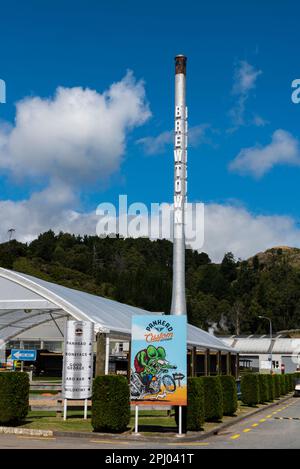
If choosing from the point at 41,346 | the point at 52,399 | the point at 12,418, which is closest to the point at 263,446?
the point at 12,418

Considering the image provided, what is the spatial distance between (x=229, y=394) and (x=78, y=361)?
19.7 ft

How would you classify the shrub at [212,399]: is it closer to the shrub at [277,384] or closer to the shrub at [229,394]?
the shrub at [229,394]

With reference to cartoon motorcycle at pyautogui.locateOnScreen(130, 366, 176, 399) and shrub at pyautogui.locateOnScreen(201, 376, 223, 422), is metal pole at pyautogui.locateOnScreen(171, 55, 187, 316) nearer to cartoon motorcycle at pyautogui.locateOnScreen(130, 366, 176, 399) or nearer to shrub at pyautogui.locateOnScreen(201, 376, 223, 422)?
shrub at pyautogui.locateOnScreen(201, 376, 223, 422)

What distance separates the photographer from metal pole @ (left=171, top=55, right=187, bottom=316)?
44031 mm

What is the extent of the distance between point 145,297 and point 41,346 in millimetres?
72597

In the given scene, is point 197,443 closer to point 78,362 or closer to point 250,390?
point 78,362

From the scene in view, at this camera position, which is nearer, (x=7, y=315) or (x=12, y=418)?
(x=12, y=418)

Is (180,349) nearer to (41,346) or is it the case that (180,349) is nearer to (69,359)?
(69,359)

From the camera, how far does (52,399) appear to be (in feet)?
77.5

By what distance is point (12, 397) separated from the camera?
1642 centimetres

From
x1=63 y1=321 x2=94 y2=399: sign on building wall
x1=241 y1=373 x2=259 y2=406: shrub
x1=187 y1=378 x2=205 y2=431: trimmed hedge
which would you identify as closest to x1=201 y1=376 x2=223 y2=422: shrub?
A: x1=187 y1=378 x2=205 y2=431: trimmed hedge

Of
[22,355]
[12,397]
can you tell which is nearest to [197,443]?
[12,397]

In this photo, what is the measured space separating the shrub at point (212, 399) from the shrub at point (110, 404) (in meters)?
3.48
